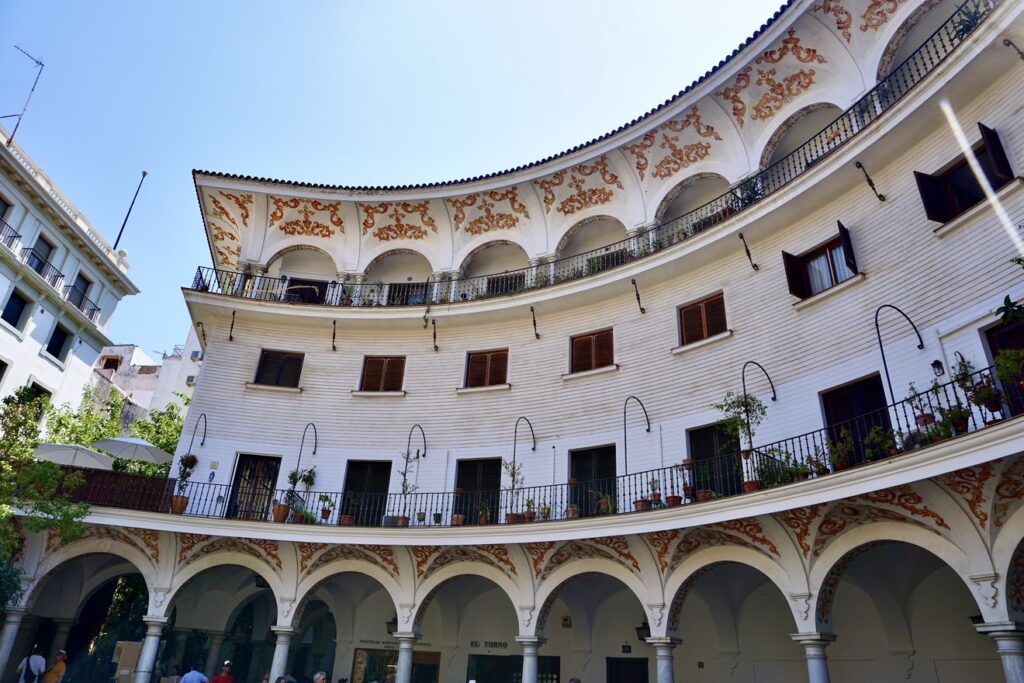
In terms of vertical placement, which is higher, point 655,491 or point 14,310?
point 14,310

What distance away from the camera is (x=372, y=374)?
19500 millimetres

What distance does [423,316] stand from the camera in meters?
19.1

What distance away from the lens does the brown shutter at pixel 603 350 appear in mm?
17047

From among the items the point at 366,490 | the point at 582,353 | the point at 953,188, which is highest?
the point at 953,188

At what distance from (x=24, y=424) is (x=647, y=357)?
49.4ft

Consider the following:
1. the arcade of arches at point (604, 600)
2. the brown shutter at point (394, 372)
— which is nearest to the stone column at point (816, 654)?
the arcade of arches at point (604, 600)

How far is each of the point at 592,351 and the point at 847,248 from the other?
6.46 m

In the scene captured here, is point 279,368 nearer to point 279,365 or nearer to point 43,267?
point 279,365

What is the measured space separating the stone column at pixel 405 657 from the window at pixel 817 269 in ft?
37.6

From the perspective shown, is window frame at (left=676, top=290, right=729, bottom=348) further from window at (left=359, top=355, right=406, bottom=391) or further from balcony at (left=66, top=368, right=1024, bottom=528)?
window at (left=359, top=355, right=406, bottom=391)

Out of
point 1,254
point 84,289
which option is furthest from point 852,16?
point 84,289

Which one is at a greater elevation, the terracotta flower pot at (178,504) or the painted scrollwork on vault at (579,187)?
the painted scrollwork on vault at (579,187)

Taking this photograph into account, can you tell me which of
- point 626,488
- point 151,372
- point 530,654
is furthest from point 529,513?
point 151,372

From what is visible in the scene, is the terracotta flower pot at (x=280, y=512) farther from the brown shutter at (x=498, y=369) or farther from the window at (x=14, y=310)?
the window at (x=14, y=310)
